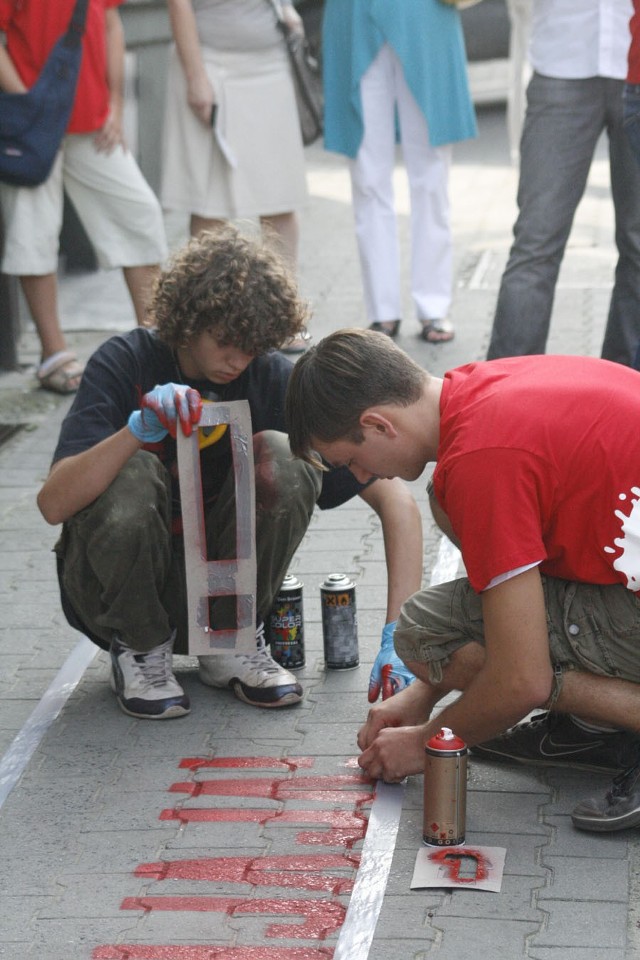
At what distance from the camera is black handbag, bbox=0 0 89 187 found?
5828 millimetres

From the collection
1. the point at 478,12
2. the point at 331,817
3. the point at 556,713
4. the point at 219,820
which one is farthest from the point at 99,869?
the point at 478,12

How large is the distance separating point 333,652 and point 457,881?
1.04 m

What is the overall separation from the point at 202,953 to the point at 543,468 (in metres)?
1.04

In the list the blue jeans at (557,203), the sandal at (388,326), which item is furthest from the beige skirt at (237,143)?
the blue jeans at (557,203)

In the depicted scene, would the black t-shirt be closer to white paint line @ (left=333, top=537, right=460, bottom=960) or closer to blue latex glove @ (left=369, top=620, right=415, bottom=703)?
blue latex glove @ (left=369, top=620, right=415, bottom=703)

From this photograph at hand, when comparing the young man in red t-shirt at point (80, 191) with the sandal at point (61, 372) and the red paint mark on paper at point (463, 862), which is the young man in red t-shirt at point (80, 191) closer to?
the sandal at point (61, 372)

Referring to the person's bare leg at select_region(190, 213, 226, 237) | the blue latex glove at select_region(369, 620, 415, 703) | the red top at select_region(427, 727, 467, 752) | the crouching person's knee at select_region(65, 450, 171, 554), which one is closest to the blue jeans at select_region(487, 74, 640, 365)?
the person's bare leg at select_region(190, 213, 226, 237)

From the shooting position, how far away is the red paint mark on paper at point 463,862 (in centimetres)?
283

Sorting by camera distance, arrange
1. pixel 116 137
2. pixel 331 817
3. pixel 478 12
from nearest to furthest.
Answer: pixel 331 817
pixel 116 137
pixel 478 12

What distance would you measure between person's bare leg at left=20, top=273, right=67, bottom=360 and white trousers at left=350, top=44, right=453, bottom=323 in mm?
1289

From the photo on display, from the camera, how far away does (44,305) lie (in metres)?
6.16

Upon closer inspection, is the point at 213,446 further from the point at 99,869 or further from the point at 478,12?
the point at 478,12

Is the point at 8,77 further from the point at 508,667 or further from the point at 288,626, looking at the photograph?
the point at 508,667

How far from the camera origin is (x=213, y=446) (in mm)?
3615
